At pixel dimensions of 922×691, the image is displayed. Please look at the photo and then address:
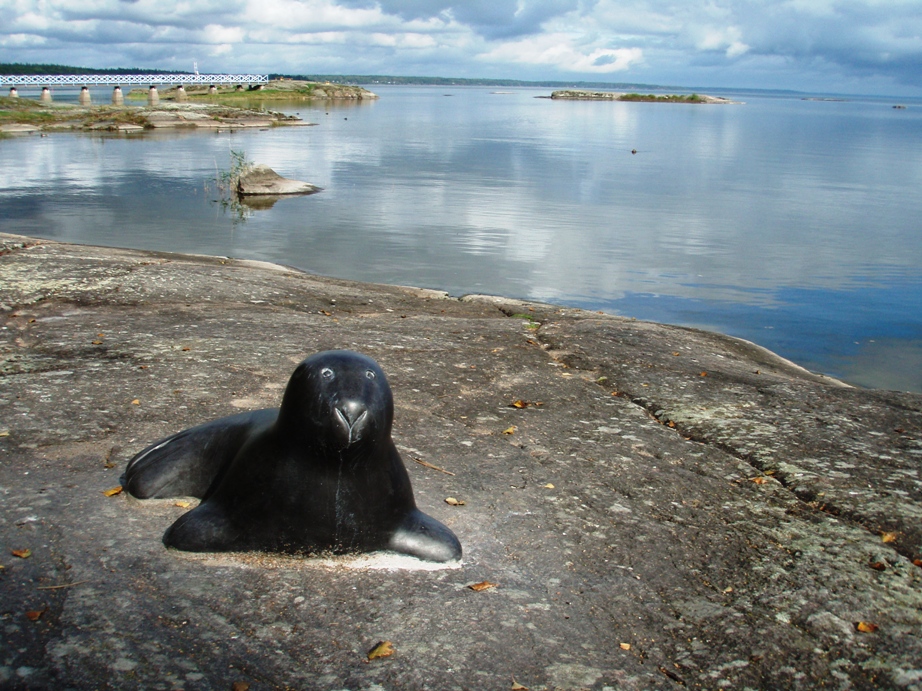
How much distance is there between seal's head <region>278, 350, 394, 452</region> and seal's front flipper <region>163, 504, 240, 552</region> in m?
0.60

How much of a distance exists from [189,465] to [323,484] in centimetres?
104

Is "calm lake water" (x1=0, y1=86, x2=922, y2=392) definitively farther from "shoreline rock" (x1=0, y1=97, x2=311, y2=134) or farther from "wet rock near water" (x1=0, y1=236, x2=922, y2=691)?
"wet rock near water" (x1=0, y1=236, x2=922, y2=691)

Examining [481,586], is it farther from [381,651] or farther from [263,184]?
[263,184]

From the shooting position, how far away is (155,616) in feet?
11.3

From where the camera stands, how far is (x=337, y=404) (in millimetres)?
3717

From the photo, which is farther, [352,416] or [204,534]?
[204,534]

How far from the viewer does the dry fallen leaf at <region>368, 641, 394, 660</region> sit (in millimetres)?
3297

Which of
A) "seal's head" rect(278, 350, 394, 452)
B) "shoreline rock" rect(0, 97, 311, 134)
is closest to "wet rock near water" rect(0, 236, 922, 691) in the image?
"seal's head" rect(278, 350, 394, 452)

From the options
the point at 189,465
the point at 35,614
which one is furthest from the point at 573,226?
the point at 35,614

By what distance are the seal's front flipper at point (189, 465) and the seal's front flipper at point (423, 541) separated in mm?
1014

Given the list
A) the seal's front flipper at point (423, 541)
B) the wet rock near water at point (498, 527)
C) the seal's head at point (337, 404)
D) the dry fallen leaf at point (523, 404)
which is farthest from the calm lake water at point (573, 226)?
the seal's head at point (337, 404)

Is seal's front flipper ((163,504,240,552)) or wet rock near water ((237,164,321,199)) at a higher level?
wet rock near water ((237,164,321,199))

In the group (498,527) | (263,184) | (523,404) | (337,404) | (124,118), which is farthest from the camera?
(124,118)

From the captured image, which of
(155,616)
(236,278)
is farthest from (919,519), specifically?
(236,278)
